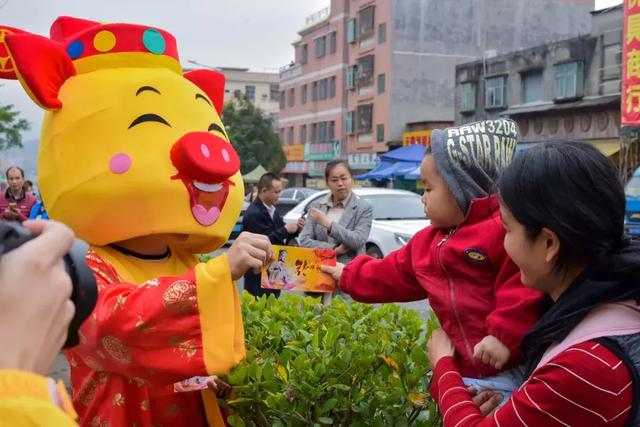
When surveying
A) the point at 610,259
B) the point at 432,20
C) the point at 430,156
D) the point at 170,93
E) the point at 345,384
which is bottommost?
the point at 345,384

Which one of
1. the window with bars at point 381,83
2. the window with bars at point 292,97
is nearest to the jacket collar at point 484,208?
the window with bars at point 381,83

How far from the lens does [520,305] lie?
5.63ft

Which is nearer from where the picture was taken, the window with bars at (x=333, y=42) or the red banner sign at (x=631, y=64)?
the red banner sign at (x=631, y=64)

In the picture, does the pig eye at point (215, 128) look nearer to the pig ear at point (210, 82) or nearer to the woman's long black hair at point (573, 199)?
the pig ear at point (210, 82)

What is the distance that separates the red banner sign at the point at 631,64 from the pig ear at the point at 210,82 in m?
16.0

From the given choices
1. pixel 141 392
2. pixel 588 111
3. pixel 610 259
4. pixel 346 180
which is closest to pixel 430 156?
pixel 610 259

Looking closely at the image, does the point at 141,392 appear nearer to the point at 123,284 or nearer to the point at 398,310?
the point at 123,284

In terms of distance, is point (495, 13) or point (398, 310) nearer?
point (398, 310)

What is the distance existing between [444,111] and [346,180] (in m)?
29.8

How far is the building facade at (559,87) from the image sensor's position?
20812 millimetres

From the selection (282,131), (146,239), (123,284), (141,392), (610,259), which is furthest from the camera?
(282,131)

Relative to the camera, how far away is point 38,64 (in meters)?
2.16

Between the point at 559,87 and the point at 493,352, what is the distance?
898 inches

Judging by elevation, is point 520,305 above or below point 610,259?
below
